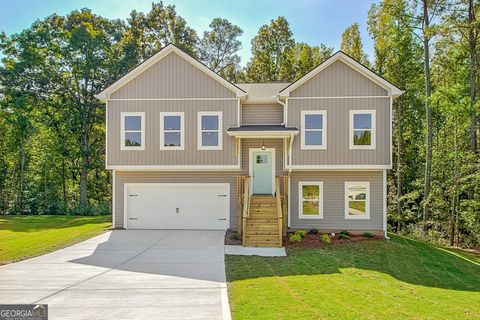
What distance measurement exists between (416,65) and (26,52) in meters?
26.5

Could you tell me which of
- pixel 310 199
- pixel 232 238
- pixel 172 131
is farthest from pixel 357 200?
pixel 172 131

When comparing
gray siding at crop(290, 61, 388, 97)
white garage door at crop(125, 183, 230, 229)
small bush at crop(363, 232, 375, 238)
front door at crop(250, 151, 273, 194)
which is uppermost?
gray siding at crop(290, 61, 388, 97)

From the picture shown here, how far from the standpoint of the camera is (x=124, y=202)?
16.1 metres

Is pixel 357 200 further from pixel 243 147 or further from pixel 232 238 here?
pixel 232 238

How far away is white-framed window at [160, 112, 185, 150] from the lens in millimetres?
15453

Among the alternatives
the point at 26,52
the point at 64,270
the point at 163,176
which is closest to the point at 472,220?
the point at 163,176

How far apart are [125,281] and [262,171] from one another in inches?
355

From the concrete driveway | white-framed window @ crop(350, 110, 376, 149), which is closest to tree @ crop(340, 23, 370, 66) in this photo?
white-framed window @ crop(350, 110, 376, 149)

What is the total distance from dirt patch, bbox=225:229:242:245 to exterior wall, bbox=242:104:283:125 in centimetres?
503

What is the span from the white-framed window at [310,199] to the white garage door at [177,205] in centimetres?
324

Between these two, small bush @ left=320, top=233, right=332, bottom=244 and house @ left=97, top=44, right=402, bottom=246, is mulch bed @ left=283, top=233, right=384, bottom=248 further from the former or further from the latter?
house @ left=97, top=44, right=402, bottom=246

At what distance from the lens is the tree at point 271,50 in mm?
30797

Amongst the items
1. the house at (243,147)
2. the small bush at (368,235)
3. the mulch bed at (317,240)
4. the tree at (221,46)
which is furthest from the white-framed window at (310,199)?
the tree at (221,46)

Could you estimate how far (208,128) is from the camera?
50.5 feet
